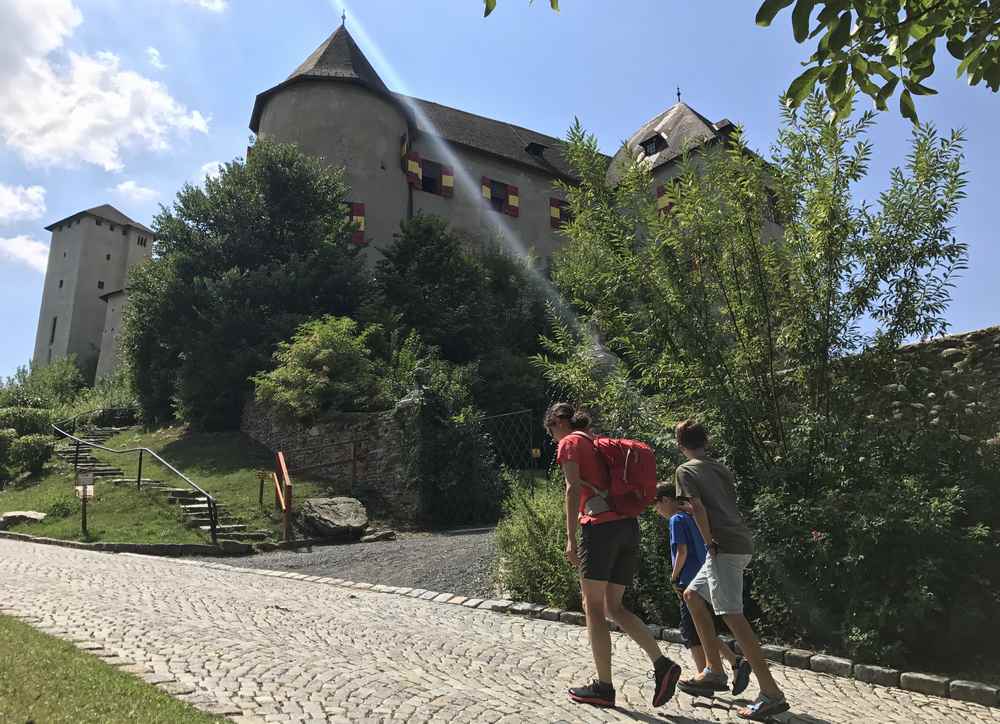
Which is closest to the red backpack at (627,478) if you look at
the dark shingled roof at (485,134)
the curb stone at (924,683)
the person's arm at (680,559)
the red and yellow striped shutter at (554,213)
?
the person's arm at (680,559)

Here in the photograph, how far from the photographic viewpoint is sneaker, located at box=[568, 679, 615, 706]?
3.95 metres

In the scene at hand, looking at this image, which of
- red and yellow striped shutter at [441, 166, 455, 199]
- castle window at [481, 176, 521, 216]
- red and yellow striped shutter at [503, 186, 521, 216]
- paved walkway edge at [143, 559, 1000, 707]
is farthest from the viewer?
red and yellow striped shutter at [503, 186, 521, 216]

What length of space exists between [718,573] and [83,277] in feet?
197

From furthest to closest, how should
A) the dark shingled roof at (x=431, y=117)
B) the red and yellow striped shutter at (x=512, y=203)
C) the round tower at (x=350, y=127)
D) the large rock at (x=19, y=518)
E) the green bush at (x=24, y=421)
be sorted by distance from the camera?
the red and yellow striped shutter at (x=512, y=203), the dark shingled roof at (x=431, y=117), the round tower at (x=350, y=127), the green bush at (x=24, y=421), the large rock at (x=19, y=518)

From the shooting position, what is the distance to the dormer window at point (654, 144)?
35.7 meters

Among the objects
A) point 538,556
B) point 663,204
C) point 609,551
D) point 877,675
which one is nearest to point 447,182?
point 663,204

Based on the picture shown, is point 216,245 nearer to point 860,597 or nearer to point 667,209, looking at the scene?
point 667,209

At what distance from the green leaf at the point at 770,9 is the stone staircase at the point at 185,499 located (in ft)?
38.1

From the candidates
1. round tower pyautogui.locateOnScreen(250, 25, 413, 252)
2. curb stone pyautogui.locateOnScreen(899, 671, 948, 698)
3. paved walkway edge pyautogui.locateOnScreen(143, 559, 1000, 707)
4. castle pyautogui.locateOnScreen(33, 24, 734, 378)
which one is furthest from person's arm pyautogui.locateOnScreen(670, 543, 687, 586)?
round tower pyautogui.locateOnScreen(250, 25, 413, 252)

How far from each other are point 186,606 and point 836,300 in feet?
20.6

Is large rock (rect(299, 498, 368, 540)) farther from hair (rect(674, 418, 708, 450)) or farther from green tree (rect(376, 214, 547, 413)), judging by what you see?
hair (rect(674, 418, 708, 450))

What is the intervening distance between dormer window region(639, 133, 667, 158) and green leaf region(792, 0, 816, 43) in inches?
1341

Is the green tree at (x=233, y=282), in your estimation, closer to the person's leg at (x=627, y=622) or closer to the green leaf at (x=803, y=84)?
the person's leg at (x=627, y=622)

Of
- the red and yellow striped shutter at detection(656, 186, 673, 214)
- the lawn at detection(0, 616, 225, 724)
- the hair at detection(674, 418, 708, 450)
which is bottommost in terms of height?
the lawn at detection(0, 616, 225, 724)
